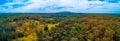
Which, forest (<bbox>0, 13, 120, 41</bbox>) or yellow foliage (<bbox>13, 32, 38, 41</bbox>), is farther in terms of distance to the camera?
yellow foliage (<bbox>13, 32, 38, 41</bbox>)

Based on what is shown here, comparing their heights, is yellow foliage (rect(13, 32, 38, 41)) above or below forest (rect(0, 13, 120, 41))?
below

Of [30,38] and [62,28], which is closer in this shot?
[62,28]

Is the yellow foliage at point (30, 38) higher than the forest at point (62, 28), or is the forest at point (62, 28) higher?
the forest at point (62, 28)

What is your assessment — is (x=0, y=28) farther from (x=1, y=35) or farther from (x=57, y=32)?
(x=57, y=32)

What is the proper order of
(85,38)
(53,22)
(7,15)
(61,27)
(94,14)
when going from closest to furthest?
(85,38) → (61,27) → (94,14) → (53,22) → (7,15)

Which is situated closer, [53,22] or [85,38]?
[85,38]

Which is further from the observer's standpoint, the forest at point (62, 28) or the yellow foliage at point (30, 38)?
the yellow foliage at point (30, 38)

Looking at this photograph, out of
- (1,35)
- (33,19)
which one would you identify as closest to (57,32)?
(1,35)

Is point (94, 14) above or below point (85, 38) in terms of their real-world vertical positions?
above
